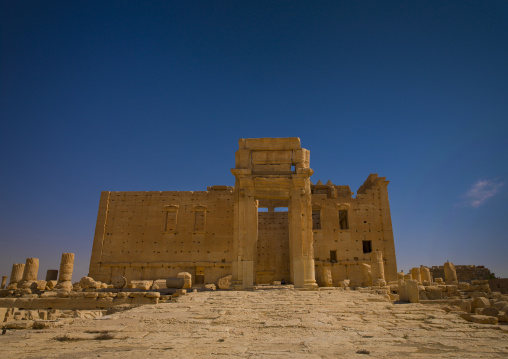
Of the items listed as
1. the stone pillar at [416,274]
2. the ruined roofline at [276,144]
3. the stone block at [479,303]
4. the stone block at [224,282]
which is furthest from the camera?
the stone block at [224,282]

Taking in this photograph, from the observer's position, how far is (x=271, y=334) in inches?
250

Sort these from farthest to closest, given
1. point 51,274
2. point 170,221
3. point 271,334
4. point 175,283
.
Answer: point 170,221 → point 51,274 → point 175,283 → point 271,334

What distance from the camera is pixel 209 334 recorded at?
6.32 metres

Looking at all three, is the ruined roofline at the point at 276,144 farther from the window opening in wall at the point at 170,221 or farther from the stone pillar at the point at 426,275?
the stone pillar at the point at 426,275

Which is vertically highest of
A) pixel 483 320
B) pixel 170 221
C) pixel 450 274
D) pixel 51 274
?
pixel 170 221

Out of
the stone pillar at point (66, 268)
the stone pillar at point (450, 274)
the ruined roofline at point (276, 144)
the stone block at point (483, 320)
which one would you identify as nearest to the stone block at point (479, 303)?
the stone block at point (483, 320)

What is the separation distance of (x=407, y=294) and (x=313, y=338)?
7.45m

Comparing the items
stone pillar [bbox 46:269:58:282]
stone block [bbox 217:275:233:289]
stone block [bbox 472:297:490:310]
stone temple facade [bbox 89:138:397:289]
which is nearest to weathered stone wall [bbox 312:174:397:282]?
stone temple facade [bbox 89:138:397:289]

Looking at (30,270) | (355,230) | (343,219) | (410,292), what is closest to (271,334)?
(410,292)

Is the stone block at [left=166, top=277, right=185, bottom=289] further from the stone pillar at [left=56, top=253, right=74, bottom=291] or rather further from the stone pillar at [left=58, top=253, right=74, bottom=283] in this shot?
the stone pillar at [left=58, top=253, right=74, bottom=283]

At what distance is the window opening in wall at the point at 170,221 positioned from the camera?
26703 millimetres

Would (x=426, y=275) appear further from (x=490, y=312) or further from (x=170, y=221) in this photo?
(x=170, y=221)

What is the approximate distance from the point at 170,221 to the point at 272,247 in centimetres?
817

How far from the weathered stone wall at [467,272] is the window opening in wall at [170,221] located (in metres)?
23.9
